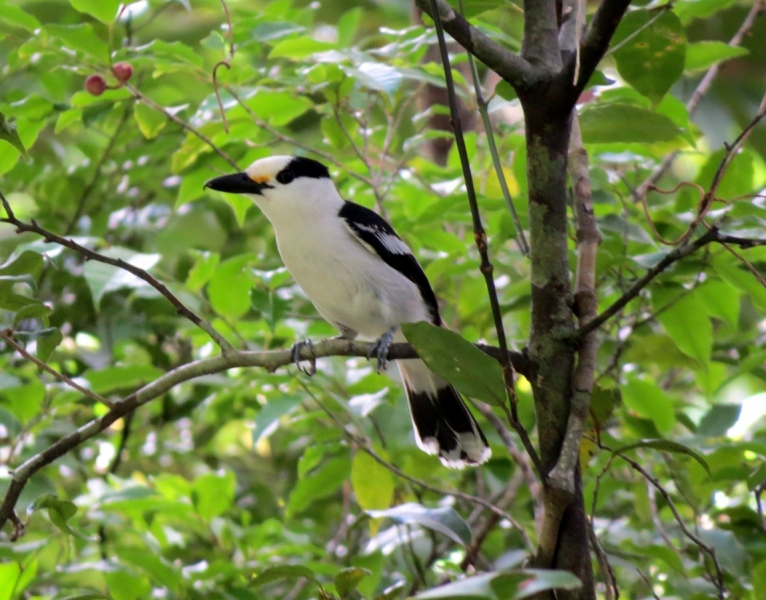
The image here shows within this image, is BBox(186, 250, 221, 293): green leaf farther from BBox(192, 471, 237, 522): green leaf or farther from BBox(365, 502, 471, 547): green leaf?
BBox(365, 502, 471, 547): green leaf

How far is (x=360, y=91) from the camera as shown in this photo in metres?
3.13

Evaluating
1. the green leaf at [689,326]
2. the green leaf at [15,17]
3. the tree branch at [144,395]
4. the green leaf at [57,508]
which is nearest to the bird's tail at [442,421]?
the green leaf at [689,326]

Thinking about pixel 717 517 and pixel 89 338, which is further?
pixel 89 338

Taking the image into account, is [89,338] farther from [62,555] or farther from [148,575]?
[148,575]

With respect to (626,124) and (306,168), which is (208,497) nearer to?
(306,168)

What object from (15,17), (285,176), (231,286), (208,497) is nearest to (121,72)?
(15,17)

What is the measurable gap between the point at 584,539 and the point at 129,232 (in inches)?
129

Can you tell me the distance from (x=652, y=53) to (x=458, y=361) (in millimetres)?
927

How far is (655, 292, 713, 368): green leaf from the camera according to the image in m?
2.30

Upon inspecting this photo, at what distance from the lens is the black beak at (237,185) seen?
276 centimetres

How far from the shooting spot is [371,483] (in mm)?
2627

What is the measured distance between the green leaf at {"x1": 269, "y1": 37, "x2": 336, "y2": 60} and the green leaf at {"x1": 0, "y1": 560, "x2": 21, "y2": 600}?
172 cm

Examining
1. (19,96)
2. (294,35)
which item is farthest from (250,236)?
(294,35)

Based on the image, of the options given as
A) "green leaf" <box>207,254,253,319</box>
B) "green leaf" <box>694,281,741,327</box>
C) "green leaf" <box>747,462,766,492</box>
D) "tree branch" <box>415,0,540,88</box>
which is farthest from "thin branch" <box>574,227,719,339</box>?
"green leaf" <box>207,254,253,319</box>
